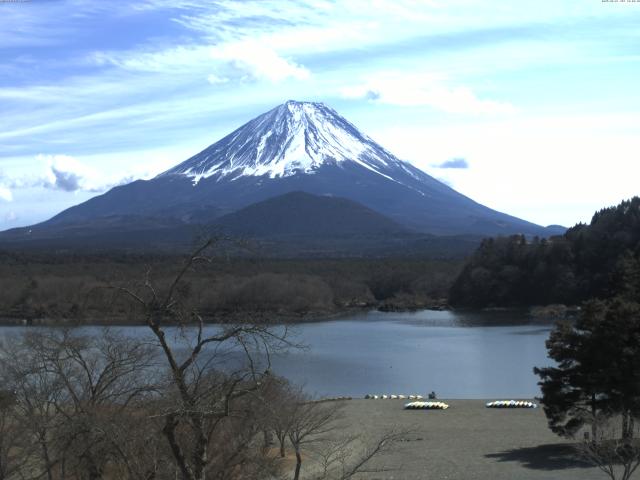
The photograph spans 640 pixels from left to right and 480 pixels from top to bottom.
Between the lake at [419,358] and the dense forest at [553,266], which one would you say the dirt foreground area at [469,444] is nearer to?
the lake at [419,358]

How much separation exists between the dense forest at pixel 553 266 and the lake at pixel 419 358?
7439mm

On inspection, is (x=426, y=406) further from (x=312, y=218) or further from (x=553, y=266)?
(x=312, y=218)

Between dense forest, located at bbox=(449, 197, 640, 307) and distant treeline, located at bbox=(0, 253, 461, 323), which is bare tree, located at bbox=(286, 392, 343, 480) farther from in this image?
dense forest, located at bbox=(449, 197, 640, 307)

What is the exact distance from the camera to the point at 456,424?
55.8ft

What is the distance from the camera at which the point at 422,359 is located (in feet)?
94.1

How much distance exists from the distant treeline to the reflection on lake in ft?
17.7

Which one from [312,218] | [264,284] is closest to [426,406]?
[264,284]

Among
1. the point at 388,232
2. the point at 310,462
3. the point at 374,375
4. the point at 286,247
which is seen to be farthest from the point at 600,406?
the point at 388,232

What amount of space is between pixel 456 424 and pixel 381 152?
13678 cm

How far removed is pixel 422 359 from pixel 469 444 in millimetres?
13833

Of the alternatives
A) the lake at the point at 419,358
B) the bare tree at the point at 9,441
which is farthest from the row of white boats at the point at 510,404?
the bare tree at the point at 9,441

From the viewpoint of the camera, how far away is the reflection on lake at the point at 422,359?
76.6 ft

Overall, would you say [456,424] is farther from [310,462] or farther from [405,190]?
[405,190]

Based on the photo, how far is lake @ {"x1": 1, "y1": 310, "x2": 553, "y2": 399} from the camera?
23266 millimetres
